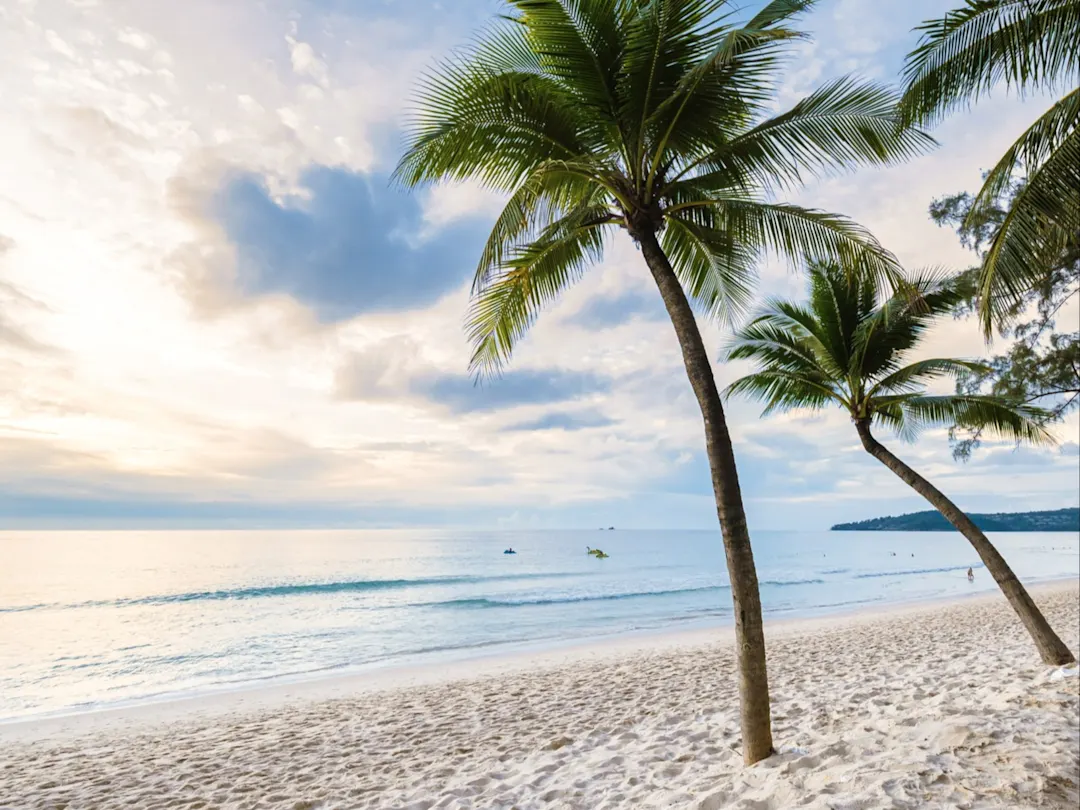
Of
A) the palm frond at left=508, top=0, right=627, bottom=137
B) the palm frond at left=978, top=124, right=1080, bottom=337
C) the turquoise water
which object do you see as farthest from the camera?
the turquoise water

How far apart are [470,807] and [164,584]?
3291 centimetres

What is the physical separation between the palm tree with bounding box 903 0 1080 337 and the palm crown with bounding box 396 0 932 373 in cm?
44

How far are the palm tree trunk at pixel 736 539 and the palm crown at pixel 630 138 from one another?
0.90 metres

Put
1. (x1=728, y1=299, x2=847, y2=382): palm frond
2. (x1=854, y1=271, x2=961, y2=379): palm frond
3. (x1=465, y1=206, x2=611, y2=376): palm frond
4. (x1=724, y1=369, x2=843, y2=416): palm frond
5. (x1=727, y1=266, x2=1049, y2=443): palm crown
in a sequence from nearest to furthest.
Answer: (x1=465, y1=206, x2=611, y2=376): palm frond
(x1=854, y1=271, x2=961, y2=379): palm frond
(x1=727, y1=266, x2=1049, y2=443): palm crown
(x1=728, y1=299, x2=847, y2=382): palm frond
(x1=724, y1=369, x2=843, y2=416): palm frond

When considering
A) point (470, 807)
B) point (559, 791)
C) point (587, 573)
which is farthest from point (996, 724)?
point (587, 573)

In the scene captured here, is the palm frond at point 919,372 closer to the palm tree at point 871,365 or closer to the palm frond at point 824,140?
the palm tree at point 871,365

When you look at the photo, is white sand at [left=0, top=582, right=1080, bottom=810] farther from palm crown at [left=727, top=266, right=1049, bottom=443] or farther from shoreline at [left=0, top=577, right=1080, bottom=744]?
palm crown at [left=727, top=266, right=1049, bottom=443]

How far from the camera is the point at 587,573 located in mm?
37781

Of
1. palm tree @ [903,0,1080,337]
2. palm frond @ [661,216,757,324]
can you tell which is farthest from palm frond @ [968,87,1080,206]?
palm frond @ [661,216,757,324]

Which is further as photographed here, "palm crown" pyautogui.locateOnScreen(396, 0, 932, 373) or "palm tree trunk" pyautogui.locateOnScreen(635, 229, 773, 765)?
"palm crown" pyautogui.locateOnScreen(396, 0, 932, 373)

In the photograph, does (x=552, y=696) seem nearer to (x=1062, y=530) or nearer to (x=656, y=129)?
(x=656, y=129)

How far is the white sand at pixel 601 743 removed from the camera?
11.7ft

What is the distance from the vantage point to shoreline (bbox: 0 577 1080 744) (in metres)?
8.10

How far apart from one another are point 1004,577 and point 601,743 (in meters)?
4.61
